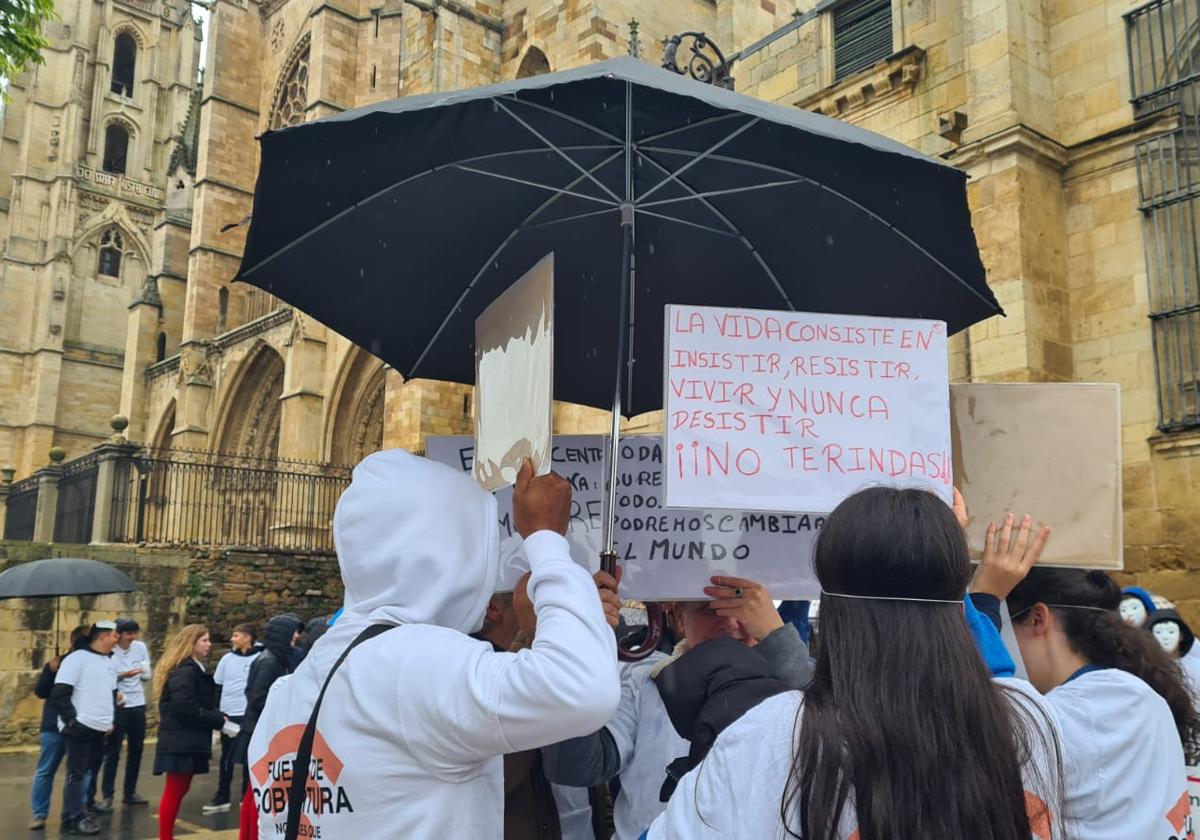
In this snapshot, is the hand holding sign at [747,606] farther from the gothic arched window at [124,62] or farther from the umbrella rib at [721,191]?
the gothic arched window at [124,62]

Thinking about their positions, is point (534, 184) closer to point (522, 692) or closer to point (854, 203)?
point (854, 203)

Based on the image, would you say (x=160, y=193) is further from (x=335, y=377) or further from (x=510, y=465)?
(x=510, y=465)

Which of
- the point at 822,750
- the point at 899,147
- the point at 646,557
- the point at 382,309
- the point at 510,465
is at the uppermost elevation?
the point at 899,147

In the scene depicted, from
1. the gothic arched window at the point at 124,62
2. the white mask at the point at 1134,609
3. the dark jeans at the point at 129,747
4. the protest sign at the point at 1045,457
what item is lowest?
the dark jeans at the point at 129,747

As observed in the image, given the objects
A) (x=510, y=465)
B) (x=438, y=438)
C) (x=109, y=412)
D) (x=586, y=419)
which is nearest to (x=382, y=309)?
(x=438, y=438)

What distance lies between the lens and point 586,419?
15.0 m

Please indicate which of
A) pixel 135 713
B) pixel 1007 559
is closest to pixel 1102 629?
pixel 1007 559

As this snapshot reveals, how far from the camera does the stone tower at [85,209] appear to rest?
123 feet

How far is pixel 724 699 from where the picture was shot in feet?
6.69

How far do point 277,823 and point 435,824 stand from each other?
44 cm

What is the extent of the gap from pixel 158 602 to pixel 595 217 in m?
13.7

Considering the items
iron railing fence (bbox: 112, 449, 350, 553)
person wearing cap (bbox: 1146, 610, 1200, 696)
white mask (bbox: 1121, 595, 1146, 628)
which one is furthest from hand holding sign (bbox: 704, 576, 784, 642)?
iron railing fence (bbox: 112, 449, 350, 553)

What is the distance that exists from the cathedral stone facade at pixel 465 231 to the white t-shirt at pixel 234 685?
196 inches

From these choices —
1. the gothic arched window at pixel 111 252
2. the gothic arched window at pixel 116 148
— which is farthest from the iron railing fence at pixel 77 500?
the gothic arched window at pixel 116 148
